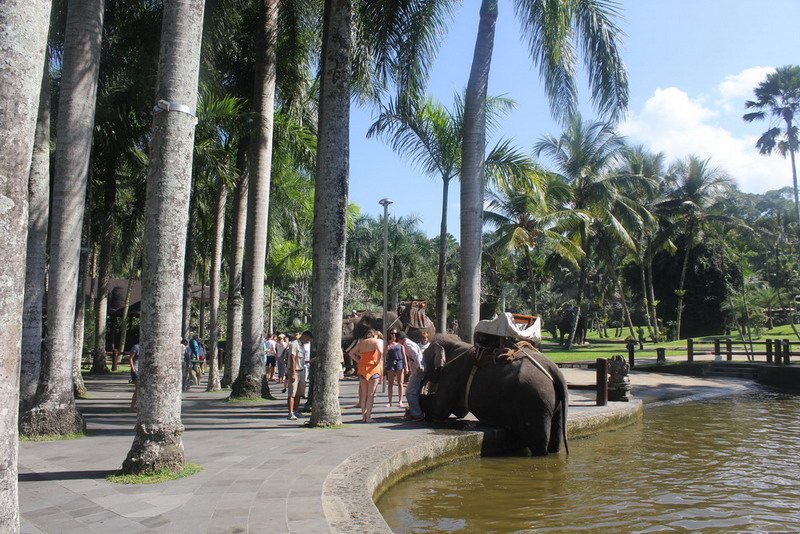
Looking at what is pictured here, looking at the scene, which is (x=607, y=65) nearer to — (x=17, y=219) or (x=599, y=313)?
(x=17, y=219)

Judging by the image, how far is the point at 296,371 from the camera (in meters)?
12.0

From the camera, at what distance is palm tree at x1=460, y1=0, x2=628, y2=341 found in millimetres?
13656

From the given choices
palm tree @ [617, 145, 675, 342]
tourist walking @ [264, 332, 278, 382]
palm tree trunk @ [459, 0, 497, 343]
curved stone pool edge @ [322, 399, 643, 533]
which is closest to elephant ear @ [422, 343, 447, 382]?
curved stone pool edge @ [322, 399, 643, 533]

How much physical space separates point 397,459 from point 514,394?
2443 millimetres

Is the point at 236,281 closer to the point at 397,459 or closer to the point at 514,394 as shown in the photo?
the point at 514,394

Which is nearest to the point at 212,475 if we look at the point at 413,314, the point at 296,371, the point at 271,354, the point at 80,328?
the point at 296,371

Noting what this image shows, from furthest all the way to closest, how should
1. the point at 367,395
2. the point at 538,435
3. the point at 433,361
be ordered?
1. the point at 433,361
2. the point at 367,395
3. the point at 538,435

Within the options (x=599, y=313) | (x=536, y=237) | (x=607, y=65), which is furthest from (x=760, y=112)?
(x=607, y=65)

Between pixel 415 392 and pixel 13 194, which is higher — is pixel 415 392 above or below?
below

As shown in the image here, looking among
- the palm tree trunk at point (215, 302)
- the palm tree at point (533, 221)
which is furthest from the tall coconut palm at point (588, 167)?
the palm tree trunk at point (215, 302)

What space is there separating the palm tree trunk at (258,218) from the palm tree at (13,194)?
36.1ft

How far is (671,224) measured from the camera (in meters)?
46.4

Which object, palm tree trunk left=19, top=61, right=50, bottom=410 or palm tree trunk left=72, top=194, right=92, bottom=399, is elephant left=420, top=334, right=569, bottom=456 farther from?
palm tree trunk left=72, top=194, right=92, bottom=399

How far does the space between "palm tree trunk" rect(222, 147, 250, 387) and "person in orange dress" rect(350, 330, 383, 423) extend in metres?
5.47
